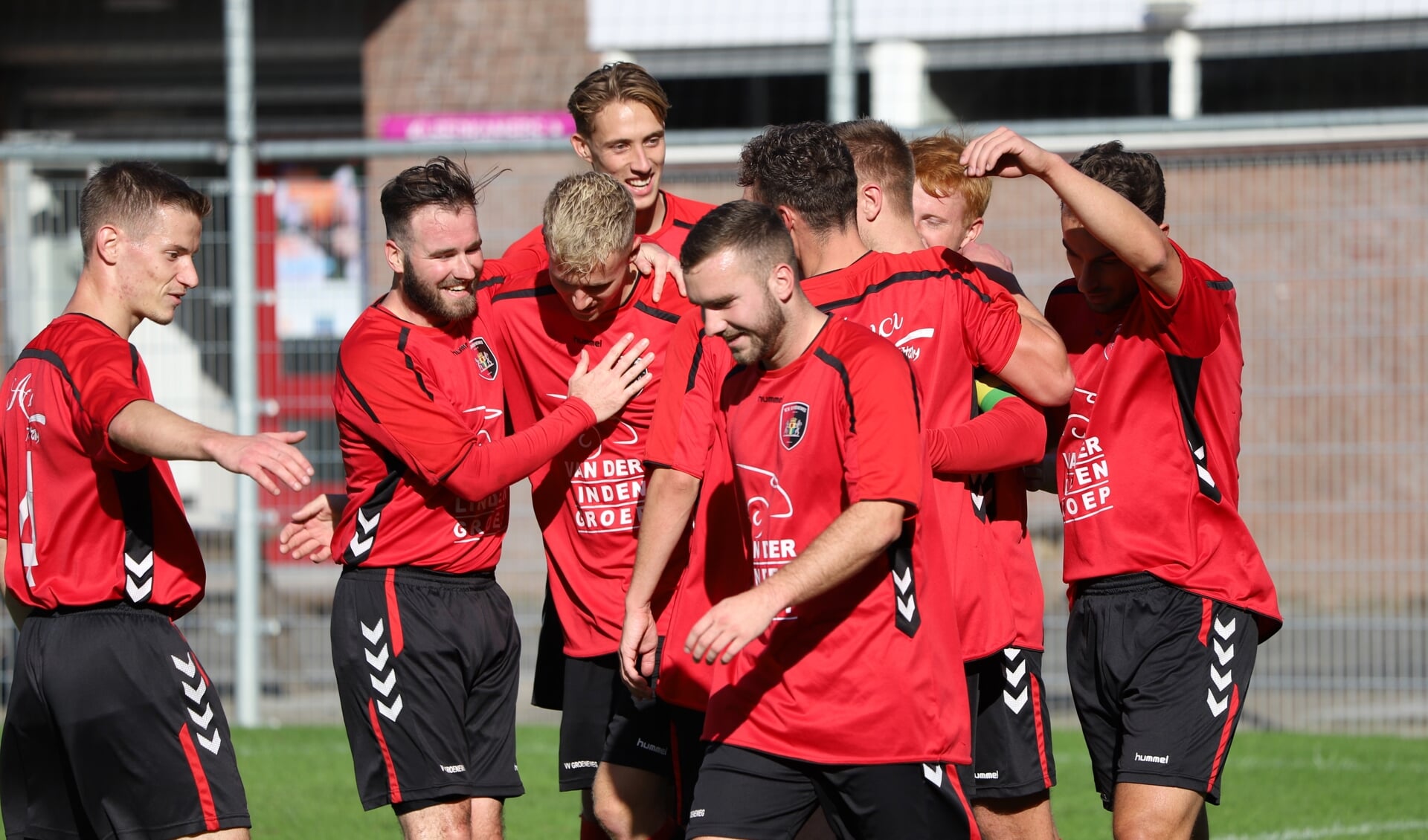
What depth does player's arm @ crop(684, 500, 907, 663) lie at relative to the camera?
3.26 m

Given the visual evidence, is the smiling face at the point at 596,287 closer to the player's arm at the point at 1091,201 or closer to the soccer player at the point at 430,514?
the soccer player at the point at 430,514

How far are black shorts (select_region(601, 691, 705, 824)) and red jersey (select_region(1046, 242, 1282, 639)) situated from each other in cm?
128

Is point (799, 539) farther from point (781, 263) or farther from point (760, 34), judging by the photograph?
point (760, 34)

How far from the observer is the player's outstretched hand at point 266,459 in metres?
3.51

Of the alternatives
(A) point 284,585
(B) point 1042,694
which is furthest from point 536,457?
(A) point 284,585

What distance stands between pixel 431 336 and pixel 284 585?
475cm

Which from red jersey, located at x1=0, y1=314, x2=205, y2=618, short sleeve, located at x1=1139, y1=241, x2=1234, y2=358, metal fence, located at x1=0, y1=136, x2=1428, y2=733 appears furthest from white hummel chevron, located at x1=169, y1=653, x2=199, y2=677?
metal fence, located at x1=0, y1=136, x2=1428, y2=733

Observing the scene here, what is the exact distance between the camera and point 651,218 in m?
4.98

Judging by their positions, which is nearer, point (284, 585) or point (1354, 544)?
point (1354, 544)

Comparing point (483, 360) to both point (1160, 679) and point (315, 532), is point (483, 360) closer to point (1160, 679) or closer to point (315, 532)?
point (315, 532)

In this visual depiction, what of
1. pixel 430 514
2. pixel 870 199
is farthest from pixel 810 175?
pixel 430 514

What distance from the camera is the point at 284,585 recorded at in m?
8.80

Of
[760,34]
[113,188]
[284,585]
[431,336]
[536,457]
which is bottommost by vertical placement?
[284,585]

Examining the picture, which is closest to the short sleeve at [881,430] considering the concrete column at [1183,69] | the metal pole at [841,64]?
the metal pole at [841,64]
